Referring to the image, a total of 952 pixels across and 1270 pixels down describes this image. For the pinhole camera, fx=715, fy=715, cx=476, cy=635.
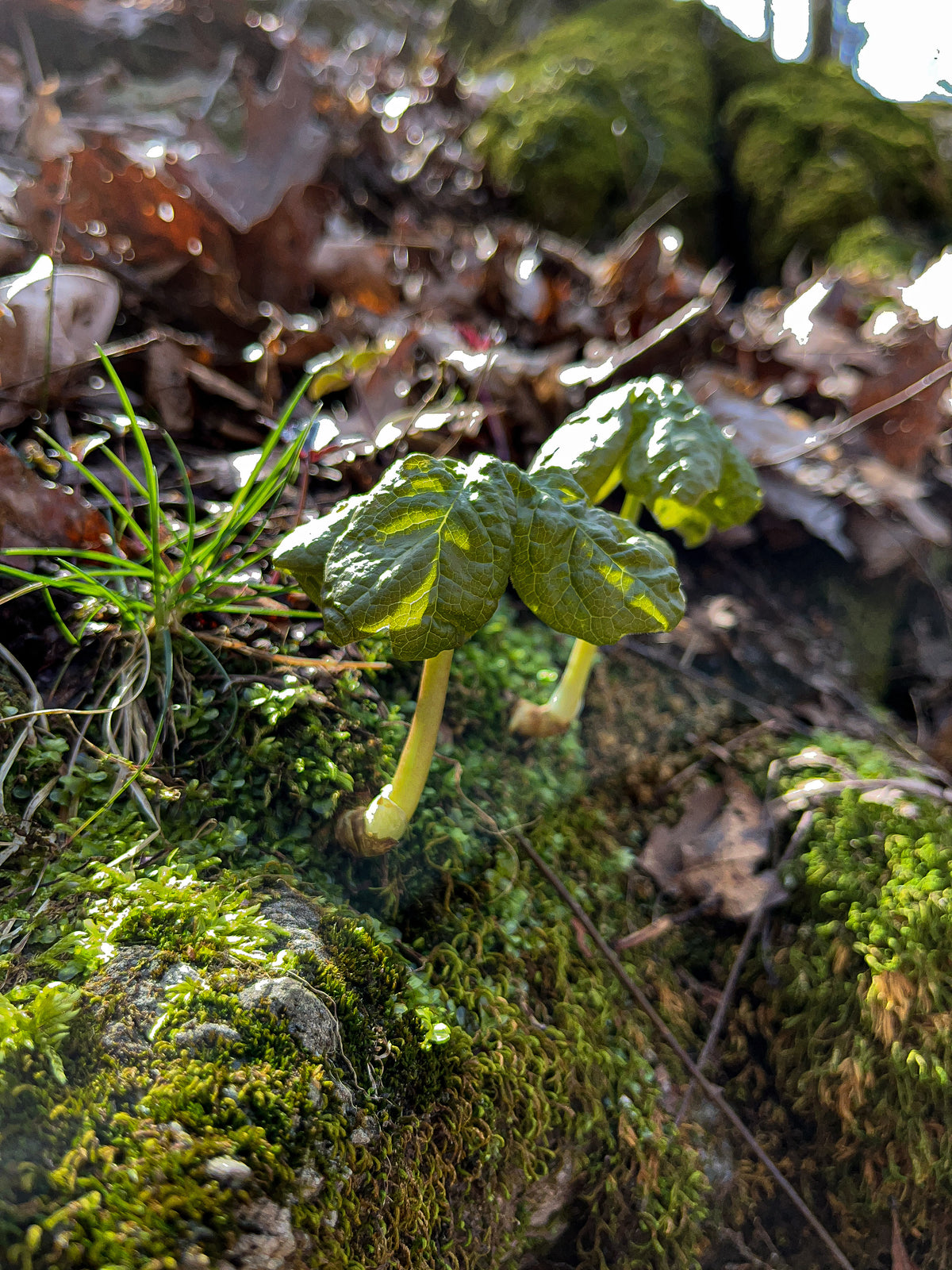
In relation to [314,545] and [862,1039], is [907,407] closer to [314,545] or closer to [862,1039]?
[862,1039]

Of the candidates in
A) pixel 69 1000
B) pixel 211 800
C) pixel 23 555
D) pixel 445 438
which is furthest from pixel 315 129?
Result: pixel 69 1000

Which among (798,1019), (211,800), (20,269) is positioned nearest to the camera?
(211,800)

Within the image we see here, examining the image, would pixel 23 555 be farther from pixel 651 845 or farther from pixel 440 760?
pixel 651 845

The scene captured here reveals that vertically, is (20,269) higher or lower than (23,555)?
higher

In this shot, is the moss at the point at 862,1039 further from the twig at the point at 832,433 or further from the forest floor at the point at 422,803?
the twig at the point at 832,433

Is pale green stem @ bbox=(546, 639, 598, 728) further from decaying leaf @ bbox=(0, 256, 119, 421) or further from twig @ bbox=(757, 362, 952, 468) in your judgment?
decaying leaf @ bbox=(0, 256, 119, 421)

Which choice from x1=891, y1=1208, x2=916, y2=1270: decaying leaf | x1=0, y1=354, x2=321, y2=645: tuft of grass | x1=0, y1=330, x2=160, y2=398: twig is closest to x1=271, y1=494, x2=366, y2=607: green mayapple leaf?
x1=0, y1=354, x2=321, y2=645: tuft of grass

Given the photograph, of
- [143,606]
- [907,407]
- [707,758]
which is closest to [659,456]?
[707,758]

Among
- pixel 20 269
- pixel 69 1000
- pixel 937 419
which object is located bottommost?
pixel 69 1000
